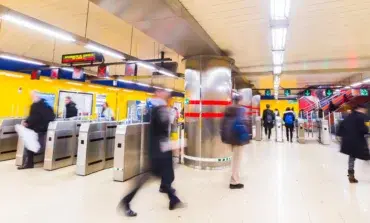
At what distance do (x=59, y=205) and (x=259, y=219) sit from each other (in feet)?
8.59

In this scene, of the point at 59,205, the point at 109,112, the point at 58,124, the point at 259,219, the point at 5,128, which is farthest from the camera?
the point at 109,112

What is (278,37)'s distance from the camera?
4.83 metres

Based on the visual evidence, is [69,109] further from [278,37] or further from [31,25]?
[278,37]

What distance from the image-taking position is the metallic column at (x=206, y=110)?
18.0 feet

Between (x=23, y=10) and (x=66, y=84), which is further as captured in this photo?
(x=66, y=84)

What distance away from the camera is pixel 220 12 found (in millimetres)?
3961

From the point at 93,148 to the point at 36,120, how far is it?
4.58 ft

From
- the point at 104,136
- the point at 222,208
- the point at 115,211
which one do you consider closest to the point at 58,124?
the point at 104,136

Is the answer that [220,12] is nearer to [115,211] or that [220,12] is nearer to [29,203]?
[115,211]

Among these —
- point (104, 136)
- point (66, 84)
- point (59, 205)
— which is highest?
point (66, 84)

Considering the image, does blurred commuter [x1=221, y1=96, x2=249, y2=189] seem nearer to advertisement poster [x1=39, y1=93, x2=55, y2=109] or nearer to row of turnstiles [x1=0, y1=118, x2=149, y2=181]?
row of turnstiles [x1=0, y1=118, x2=149, y2=181]

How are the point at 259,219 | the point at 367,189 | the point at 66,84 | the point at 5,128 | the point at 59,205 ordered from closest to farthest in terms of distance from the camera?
the point at 259,219 < the point at 59,205 < the point at 367,189 < the point at 5,128 < the point at 66,84

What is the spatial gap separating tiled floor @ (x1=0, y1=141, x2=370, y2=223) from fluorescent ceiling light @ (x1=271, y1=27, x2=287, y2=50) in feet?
9.46

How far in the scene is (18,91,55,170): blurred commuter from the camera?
15.9ft
